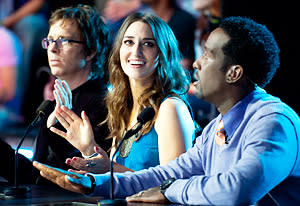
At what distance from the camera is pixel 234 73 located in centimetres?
187

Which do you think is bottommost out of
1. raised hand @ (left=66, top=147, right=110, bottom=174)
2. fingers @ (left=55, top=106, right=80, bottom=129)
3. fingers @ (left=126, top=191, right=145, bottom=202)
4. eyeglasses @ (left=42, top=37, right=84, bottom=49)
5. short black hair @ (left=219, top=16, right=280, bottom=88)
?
fingers @ (left=126, top=191, right=145, bottom=202)

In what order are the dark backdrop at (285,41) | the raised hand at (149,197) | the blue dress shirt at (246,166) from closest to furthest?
the blue dress shirt at (246,166) → the raised hand at (149,197) → the dark backdrop at (285,41)

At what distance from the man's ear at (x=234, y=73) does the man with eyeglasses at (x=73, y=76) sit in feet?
3.73

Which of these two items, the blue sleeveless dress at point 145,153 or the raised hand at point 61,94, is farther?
the raised hand at point 61,94

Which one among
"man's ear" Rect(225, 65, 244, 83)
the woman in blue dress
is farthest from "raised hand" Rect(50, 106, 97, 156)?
"man's ear" Rect(225, 65, 244, 83)

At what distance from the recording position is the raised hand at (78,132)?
246cm

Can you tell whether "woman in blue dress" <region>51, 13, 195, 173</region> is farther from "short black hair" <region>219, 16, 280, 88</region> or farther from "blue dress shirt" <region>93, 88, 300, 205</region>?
"short black hair" <region>219, 16, 280, 88</region>

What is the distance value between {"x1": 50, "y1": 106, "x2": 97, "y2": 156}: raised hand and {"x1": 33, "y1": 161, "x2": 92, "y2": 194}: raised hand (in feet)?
1.95

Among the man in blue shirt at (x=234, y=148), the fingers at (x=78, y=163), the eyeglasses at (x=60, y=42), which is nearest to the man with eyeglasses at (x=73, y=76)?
the eyeglasses at (x=60, y=42)

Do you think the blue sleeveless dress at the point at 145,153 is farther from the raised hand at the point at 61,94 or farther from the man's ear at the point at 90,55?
the man's ear at the point at 90,55

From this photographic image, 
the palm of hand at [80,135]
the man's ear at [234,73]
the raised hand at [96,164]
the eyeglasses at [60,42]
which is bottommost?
the raised hand at [96,164]

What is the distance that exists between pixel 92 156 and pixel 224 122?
35.4 inches

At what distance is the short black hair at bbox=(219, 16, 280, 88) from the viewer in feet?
6.07

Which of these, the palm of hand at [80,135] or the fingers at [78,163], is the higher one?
the palm of hand at [80,135]
